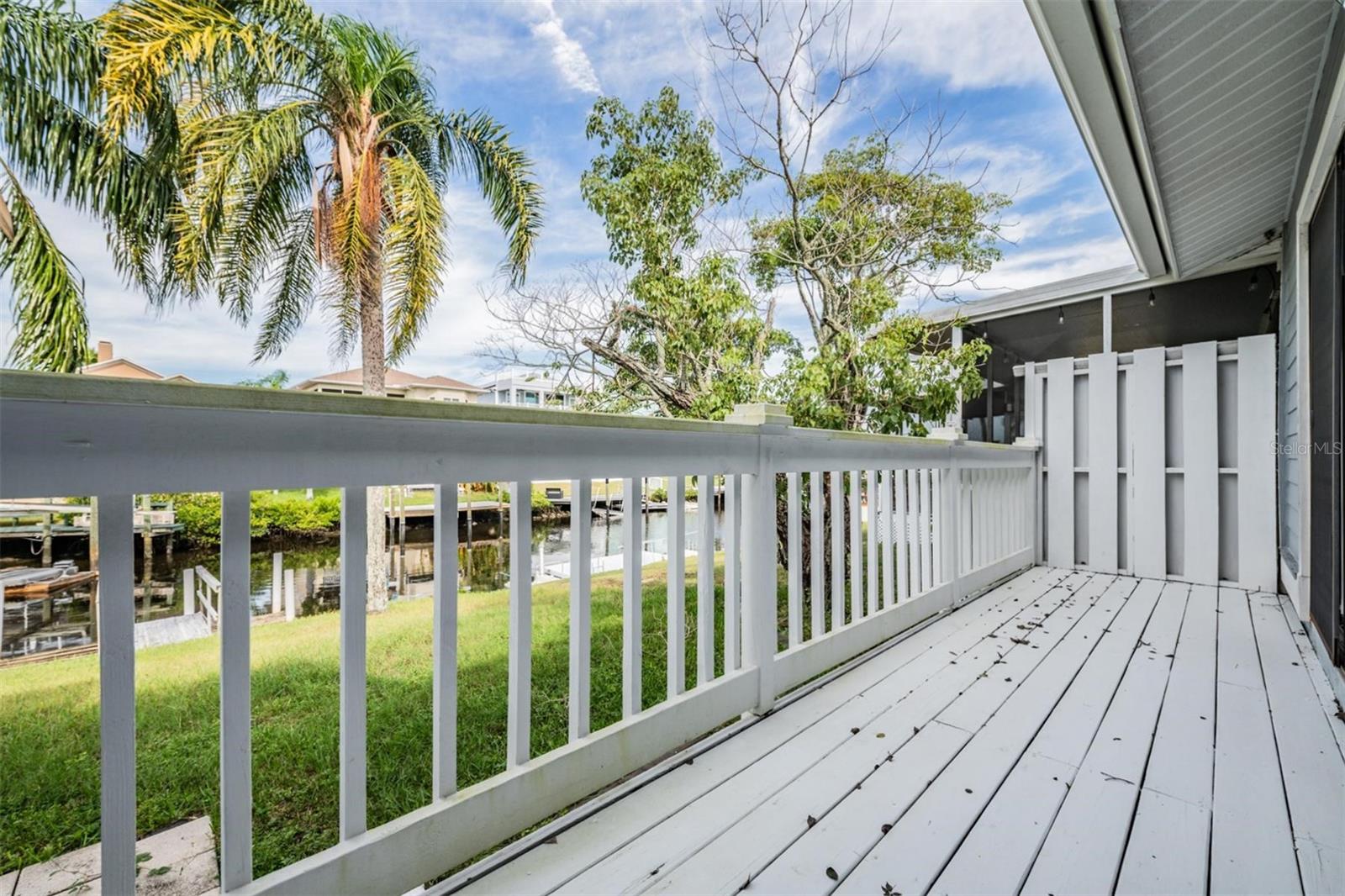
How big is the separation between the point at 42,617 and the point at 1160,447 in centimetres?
1209

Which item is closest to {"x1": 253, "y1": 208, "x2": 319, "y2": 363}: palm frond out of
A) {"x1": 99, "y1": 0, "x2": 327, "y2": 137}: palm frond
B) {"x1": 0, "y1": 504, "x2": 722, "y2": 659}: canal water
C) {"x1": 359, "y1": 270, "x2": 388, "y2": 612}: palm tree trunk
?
{"x1": 359, "y1": 270, "x2": 388, "y2": 612}: palm tree trunk

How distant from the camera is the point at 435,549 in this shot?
4.00ft

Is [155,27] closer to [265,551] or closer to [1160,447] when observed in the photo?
[265,551]

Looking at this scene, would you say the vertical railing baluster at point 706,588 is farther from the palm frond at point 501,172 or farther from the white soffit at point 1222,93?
the palm frond at point 501,172

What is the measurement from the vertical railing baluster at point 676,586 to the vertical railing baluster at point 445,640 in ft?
2.17

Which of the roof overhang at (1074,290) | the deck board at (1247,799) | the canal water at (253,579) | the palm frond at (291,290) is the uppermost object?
the palm frond at (291,290)

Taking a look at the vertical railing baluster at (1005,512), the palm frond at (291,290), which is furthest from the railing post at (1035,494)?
the palm frond at (291,290)

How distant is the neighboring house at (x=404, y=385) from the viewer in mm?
7295

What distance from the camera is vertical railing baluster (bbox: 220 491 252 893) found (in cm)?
94

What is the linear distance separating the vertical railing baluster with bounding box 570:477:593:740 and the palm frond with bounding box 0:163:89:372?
6.52m

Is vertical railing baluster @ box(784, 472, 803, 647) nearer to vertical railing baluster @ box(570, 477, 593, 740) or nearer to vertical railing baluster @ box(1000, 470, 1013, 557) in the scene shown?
vertical railing baluster @ box(570, 477, 593, 740)

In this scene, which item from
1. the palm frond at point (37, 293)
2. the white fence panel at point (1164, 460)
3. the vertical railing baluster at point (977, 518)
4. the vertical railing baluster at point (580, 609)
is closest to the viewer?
the vertical railing baluster at point (580, 609)

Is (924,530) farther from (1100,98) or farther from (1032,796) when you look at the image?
(1100,98)

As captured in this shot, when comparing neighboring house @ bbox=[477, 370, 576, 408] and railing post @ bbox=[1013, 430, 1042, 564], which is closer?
railing post @ bbox=[1013, 430, 1042, 564]
